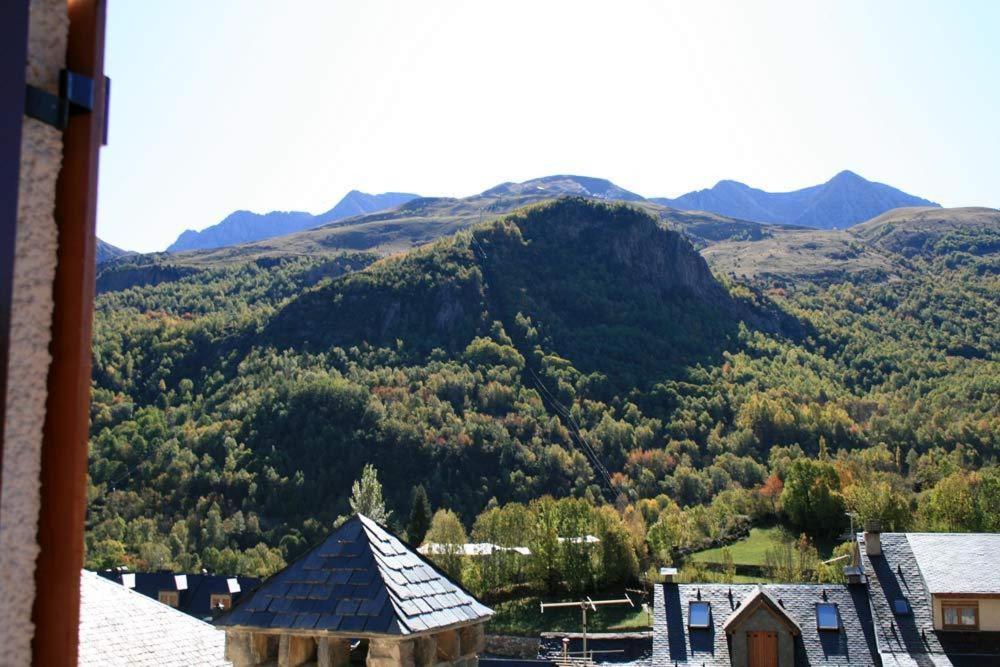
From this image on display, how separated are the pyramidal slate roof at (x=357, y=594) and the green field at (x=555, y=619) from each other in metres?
44.1

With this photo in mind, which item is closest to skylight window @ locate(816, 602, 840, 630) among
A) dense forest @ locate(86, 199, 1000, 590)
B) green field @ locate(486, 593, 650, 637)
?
green field @ locate(486, 593, 650, 637)

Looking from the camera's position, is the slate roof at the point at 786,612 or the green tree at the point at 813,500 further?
the green tree at the point at 813,500

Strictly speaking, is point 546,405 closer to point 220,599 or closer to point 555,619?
point 555,619

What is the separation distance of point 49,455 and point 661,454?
117870mm

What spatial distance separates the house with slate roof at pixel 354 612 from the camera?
7410mm

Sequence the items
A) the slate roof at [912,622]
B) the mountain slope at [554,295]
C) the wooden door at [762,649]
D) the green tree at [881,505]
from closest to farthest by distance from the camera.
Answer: the slate roof at [912,622] → the wooden door at [762,649] → the green tree at [881,505] → the mountain slope at [554,295]

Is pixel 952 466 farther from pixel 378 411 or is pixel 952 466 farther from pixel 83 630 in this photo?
pixel 83 630

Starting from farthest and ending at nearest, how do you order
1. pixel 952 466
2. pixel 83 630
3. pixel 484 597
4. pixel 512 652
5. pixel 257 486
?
pixel 257 486, pixel 952 466, pixel 484 597, pixel 512 652, pixel 83 630

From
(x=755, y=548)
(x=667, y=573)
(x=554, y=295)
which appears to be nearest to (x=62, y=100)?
(x=667, y=573)

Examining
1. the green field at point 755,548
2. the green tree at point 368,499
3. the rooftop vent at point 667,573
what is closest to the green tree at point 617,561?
the green field at point 755,548

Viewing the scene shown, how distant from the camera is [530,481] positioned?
10812 cm

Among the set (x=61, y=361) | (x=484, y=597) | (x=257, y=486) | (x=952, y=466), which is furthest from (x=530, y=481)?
(x=61, y=361)

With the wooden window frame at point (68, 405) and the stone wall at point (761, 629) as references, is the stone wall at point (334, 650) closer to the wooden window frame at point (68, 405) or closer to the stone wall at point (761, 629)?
the wooden window frame at point (68, 405)

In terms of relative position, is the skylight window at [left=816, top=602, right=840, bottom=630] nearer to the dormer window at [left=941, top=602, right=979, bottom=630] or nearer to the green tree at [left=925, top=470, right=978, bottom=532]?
the dormer window at [left=941, top=602, right=979, bottom=630]
